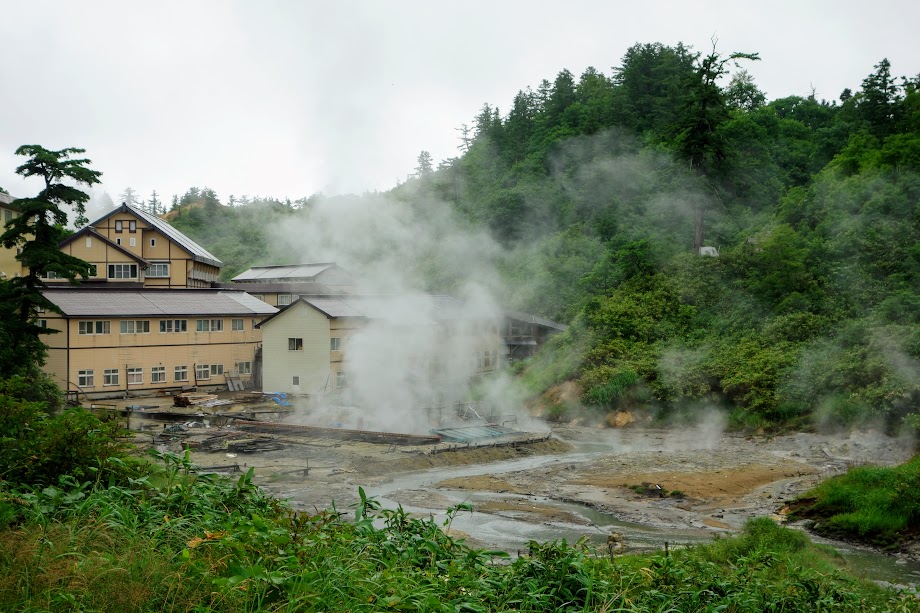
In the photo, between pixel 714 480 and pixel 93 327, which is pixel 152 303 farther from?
pixel 714 480

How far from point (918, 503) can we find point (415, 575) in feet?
48.4

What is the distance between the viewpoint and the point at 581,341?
3619 cm

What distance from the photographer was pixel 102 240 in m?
42.3

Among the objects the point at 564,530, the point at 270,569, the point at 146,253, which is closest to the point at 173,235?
the point at 146,253

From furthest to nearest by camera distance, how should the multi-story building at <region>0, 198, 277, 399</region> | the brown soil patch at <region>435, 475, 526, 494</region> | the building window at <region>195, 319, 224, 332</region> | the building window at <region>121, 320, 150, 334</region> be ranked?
the building window at <region>195, 319, 224, 332</region> < the building window at <region>121, 320, 150, 334</region> < the multi-story building at <region>0, 198, 277, 399</region> < the brown soil patch at <region>435, 475, 526, 494</region>

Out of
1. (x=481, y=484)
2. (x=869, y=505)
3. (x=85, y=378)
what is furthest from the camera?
(x=85, y=378)

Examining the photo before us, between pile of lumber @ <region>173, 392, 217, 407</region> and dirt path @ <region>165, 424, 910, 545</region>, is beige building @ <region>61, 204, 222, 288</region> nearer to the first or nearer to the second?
pile of lumber @ <region>173, 392, 217, 407</region>

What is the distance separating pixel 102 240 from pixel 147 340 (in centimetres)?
927

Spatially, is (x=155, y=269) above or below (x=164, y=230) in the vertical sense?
below

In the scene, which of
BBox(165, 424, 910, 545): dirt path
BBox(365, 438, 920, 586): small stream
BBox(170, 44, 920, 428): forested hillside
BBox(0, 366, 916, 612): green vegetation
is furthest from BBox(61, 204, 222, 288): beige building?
BBox(0, 366, 916, 612): green vegetation

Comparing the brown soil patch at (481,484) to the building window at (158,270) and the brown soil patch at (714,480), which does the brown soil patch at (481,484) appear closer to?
the brown soil patch at (714,480)

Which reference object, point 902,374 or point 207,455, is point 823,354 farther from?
point 207,455

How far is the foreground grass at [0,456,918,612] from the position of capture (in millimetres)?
4699

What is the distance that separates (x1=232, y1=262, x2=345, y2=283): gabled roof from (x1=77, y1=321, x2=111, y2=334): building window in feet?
45.7
